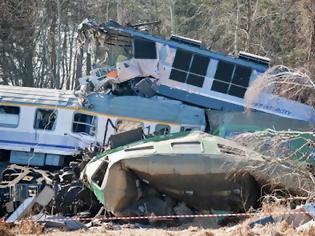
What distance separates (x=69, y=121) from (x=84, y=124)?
0.44 metres

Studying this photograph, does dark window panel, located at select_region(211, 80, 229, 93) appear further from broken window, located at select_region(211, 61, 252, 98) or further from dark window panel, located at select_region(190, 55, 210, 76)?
dark window panel, located at select_region(190, 55, 210, 76)

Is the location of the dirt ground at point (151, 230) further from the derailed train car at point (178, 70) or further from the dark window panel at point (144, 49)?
the dark window panel at point (144, 49)

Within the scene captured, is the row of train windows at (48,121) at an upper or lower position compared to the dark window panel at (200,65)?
lower

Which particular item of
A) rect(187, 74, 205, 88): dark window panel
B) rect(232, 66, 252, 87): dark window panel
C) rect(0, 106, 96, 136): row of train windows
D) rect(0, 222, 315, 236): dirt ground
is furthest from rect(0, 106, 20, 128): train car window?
rect(0, 222, 315, 236): dirt ground

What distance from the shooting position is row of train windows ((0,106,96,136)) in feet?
65.3

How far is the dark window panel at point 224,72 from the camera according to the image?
21.4 meters

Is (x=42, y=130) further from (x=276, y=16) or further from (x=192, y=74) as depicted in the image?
(x=276, y=16)

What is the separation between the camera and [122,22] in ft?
127

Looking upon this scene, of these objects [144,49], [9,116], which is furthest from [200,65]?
[9,116]

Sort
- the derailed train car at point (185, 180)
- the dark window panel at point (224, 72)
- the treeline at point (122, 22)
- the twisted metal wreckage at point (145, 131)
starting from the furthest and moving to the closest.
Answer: the treeline at point (122, 22) → the dark window panel at point (224, 72) → the twisted metal wreckage at point (145, 131) → the derailed train car at point (185, 180)

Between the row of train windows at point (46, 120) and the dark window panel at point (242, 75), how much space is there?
15.7 ft

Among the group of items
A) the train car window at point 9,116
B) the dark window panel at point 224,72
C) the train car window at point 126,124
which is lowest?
the train car window at point 9,116

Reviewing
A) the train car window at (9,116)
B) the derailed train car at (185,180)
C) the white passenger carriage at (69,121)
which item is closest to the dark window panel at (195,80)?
the white passenger carriage at (69,121)

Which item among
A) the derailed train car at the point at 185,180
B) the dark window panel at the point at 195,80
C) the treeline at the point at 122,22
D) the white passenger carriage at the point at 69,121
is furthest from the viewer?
the treeline at the point at 122,22
